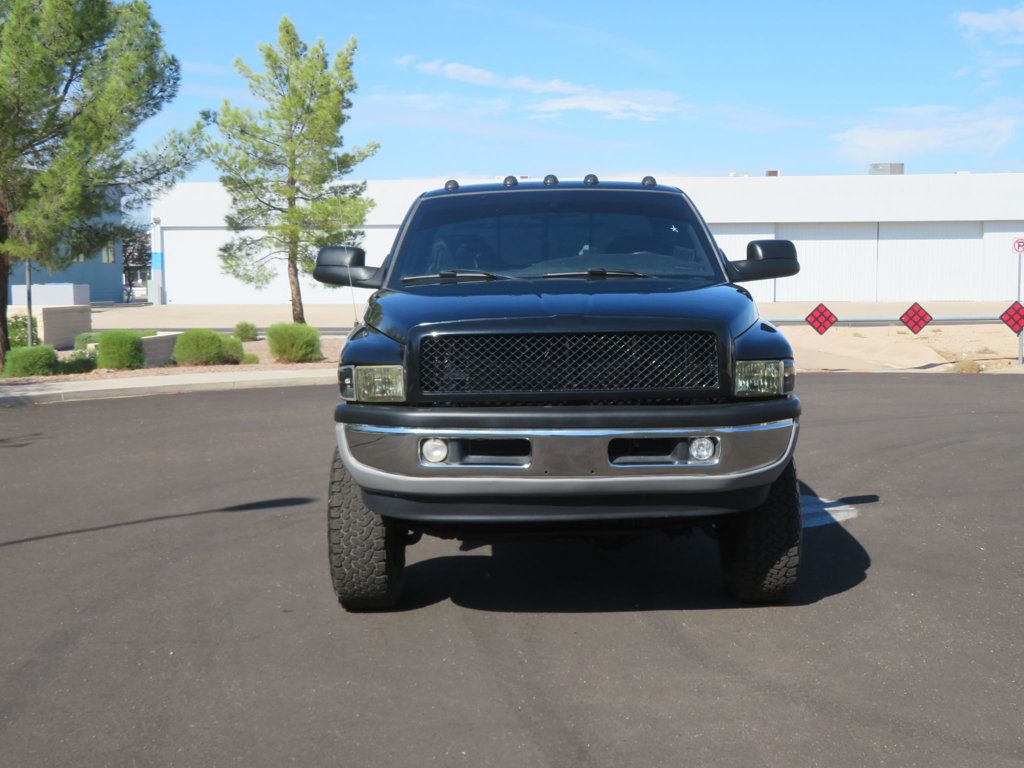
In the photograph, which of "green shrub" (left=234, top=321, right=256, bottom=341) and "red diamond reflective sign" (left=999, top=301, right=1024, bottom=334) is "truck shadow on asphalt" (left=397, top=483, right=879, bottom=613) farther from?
"green shrub" (left=234, top=321, right=256, bottom=341)

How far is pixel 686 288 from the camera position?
584 centimetres

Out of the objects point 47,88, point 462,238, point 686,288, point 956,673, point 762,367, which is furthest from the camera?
point 47,88

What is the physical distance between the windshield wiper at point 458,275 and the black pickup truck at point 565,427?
14.6 inches

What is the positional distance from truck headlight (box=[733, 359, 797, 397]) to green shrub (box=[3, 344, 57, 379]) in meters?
18.8

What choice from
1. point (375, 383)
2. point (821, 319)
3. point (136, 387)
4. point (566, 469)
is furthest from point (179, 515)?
point (821, 319)

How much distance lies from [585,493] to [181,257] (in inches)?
2697

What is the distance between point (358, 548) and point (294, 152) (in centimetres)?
3105

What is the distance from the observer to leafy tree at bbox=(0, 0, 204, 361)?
2094 centimetres

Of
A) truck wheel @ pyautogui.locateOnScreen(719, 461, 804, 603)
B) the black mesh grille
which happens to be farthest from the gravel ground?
truck wheel @ pyautogui.locateOnScreen(719, 461, 804, 603)

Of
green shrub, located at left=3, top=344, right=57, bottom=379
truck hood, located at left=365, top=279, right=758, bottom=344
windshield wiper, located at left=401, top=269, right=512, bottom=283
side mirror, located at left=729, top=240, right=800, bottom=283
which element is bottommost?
green shrub, located at left=3, top=344, right=57, bottom=379

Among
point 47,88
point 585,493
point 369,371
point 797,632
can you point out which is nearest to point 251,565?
point 369,371

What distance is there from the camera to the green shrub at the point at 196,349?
22875mm

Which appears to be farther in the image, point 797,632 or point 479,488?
point 797,632

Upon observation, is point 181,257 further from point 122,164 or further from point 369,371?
point 369,371
